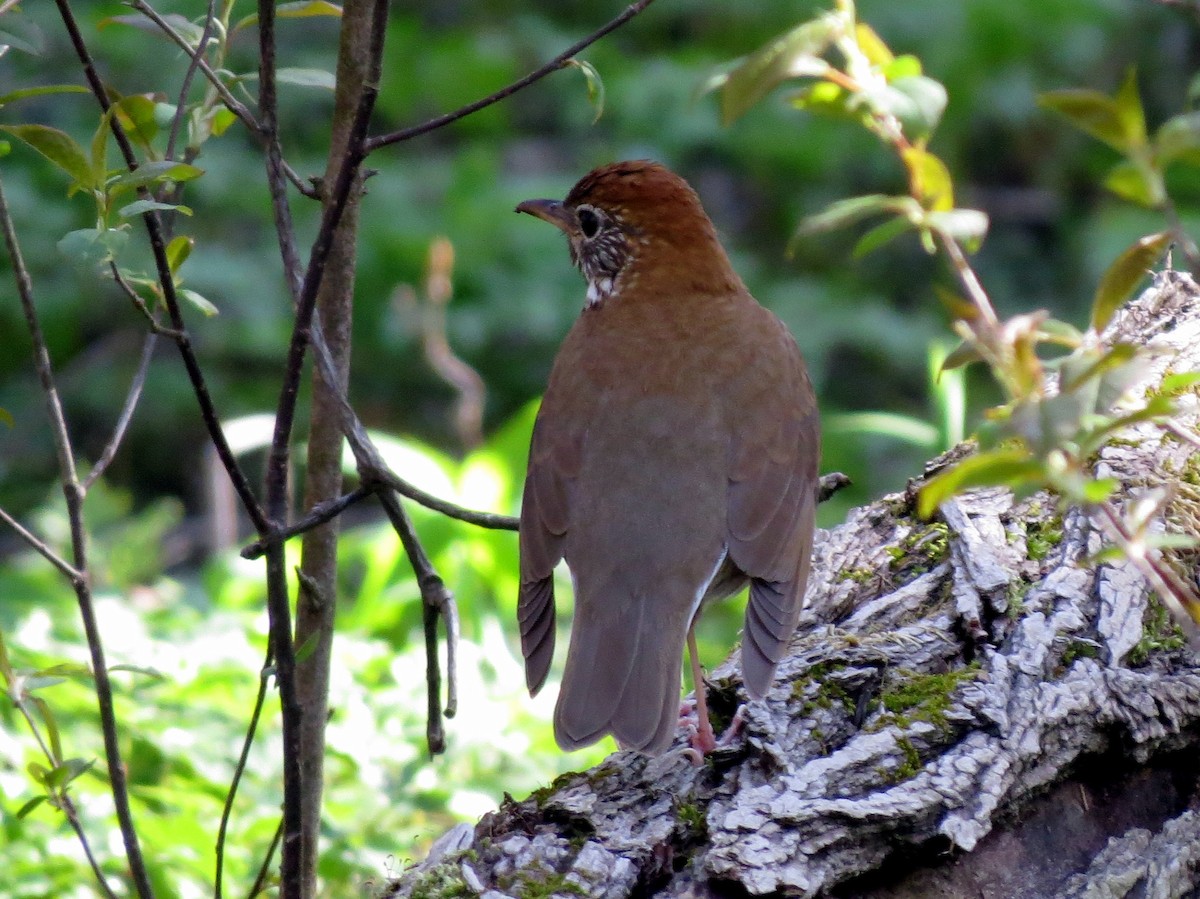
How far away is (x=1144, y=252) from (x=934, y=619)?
139 cm

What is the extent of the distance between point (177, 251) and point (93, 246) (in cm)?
28

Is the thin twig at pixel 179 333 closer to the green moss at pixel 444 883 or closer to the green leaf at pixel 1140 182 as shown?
the green moss at pixel 444 883

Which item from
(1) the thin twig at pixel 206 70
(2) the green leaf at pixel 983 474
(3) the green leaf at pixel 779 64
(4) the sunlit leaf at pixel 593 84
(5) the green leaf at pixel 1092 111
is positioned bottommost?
(2) the green leaf at pixel 983 474

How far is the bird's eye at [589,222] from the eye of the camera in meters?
4.17

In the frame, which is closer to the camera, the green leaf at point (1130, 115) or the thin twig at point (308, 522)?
the green leaf at point (1130, 115)

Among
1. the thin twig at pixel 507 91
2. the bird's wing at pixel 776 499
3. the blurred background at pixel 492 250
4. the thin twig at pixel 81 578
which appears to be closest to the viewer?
the thin twig at pixel 507 91

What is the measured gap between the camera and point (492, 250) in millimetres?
7801

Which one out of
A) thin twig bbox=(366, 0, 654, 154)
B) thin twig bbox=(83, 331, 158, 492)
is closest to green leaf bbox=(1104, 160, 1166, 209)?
thin twig bbox=(366, 0, 654, 154)

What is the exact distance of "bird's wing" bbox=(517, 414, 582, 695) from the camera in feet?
10.7

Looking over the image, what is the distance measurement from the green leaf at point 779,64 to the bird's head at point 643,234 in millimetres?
2215

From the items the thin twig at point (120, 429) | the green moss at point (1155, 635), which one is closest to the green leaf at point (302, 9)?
the thin twig at point (120, 429)

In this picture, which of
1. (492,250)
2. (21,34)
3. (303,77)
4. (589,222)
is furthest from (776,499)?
(492,250)

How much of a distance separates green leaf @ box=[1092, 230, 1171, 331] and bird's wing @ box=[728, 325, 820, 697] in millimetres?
1356

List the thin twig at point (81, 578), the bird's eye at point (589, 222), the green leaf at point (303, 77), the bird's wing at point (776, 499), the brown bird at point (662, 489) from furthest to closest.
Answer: the bird's eye at point (589, 222) → the bird's wing at point (776, 499) → the brown bird at point (662, 489) → the green leaf at point (303, 77) → the thin twig at point (81, 578)
